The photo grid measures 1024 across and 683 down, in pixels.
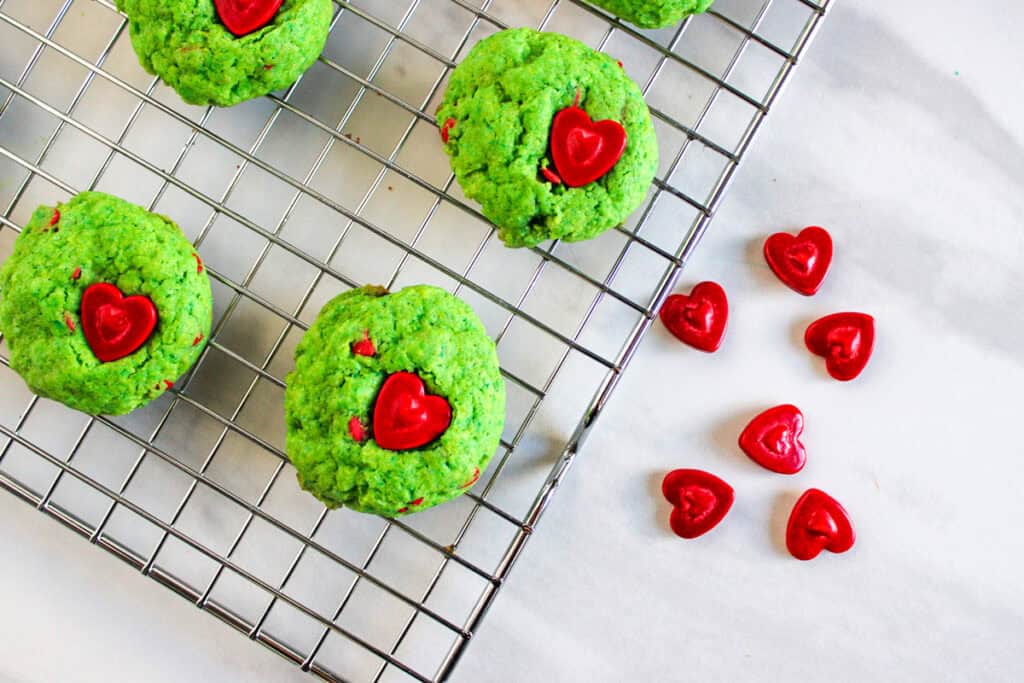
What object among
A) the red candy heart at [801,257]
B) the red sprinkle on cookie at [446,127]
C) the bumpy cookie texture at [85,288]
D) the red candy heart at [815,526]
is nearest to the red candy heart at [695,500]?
the red candy heart at [815,526]

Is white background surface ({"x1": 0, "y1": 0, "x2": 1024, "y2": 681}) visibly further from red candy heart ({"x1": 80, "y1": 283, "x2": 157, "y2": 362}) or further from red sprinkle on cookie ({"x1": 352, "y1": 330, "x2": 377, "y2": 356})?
red candy heart ({"x1": 80, "y1": 283, "x2": 157, "y2": 362})

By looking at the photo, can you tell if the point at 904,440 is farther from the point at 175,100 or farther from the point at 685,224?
the point at 175,100

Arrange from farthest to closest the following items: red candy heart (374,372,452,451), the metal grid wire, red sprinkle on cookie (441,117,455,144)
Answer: the metal grid wire < red sprinkle on cookie (441,117,455,144) < red candy heart (374,372,452,451)

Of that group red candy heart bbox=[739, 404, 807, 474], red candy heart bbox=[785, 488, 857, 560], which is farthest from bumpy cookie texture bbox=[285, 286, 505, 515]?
red candy heart bbox=[785, 488, 857, 560]

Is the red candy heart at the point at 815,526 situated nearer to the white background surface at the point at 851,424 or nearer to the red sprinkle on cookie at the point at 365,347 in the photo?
the white background surface at the point at 851,424

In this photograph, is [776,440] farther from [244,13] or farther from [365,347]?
[244,13]

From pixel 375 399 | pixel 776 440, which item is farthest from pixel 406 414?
pixel 776 440
